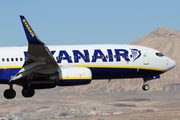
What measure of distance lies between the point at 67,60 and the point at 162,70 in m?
11.4

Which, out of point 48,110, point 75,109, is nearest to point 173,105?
point 75,109

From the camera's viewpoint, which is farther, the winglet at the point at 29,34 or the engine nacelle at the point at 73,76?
the engine nacelle at the point at 73,76

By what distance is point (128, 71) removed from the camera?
35.2 metres

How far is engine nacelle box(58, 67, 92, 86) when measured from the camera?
30594 millimetres

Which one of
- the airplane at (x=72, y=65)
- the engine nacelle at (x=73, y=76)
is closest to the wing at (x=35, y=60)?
the airplane at (x=72, y=65)

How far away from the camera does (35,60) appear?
29766mm

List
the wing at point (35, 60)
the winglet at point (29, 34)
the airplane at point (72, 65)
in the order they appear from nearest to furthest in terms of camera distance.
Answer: the winglet at point (29, 34), the wing at point (35, 60), the airplane at point (72, 65)

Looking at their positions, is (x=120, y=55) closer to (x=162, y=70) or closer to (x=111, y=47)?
(x=111, y=47)

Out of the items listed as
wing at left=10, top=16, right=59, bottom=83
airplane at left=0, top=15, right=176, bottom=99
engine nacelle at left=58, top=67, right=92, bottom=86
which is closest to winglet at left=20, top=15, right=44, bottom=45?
wing at left=10, top=16, right=59, bottom=83

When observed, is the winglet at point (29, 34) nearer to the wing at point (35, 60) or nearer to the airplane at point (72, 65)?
the wing at point (35, 60)

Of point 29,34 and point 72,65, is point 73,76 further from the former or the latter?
point 29,34

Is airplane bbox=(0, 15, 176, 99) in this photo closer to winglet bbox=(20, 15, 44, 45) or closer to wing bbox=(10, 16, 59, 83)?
wing bbox=(10, 16, 59, 83)

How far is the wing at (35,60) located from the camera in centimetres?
2652

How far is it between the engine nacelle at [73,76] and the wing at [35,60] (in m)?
0.92
